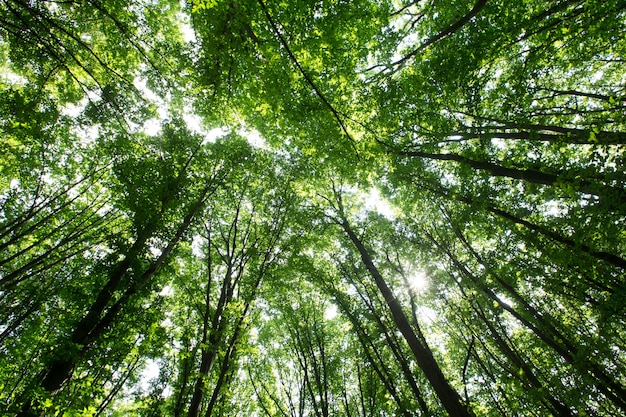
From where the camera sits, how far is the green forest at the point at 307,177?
17.2 feet

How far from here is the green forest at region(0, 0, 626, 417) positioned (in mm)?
5238

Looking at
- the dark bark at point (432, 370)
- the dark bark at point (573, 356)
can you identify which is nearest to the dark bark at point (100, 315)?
the dark bark at point (432, 370)

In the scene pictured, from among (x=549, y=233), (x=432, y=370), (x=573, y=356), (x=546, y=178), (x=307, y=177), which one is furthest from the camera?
(x=307, y=177)

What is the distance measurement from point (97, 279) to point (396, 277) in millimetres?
12345

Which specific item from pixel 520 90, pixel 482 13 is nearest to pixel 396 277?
pixel 520 90

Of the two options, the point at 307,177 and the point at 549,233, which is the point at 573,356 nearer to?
the point at 549,233

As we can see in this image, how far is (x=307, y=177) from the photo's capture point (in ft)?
35.2

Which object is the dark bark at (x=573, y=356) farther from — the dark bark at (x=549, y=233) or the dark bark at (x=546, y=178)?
the dark bark at (x=546, y=178)

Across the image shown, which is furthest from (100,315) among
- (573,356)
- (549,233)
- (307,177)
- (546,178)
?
(549,233)

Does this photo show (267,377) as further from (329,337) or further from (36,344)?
(36,344)

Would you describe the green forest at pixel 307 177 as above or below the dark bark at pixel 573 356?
above

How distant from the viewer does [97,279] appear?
314 inches

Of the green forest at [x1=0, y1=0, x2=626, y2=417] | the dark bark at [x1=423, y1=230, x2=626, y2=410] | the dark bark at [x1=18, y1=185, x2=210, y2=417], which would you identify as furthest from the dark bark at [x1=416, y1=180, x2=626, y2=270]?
the dark bark at [x1=18, y1=185, x2=210, y2=417]

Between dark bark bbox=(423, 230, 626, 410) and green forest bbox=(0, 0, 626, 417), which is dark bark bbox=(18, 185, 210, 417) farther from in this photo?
dark bark bbox=(423, 230, 626, 410)
